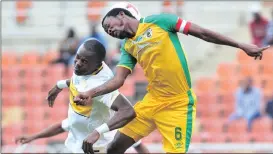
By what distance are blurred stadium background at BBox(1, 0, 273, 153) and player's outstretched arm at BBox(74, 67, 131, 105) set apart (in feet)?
11.0

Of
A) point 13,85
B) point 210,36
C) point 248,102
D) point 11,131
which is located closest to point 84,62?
point 210,36

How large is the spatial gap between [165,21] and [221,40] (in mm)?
579

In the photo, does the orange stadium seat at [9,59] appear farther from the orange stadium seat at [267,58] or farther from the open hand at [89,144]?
the open hand at [89,144]

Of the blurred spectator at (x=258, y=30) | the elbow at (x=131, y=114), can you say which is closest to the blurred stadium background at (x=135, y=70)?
the blurred spectator at (x=258, y=30)

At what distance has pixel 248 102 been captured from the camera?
49.2 ft

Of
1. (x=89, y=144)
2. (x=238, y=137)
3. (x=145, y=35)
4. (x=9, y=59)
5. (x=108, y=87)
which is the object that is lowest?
(x=9, y=59)

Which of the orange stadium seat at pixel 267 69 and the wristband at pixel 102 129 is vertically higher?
the wristband at pixel 102 129

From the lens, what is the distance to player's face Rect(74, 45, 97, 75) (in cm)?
740

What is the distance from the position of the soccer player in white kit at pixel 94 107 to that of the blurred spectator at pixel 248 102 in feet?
24.2

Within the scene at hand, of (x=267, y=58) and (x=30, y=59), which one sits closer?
(x=267, y=58)

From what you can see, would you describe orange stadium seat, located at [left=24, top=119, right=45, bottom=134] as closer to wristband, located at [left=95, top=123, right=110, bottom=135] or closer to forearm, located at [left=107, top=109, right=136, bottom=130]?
forearm, located at [left=107, top=109, right=136, bottom=130]

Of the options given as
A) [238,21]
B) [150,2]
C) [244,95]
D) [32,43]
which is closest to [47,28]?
[32,43]

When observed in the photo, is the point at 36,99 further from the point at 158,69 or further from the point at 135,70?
the point at 158,69

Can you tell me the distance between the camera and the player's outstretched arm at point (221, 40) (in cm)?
686
